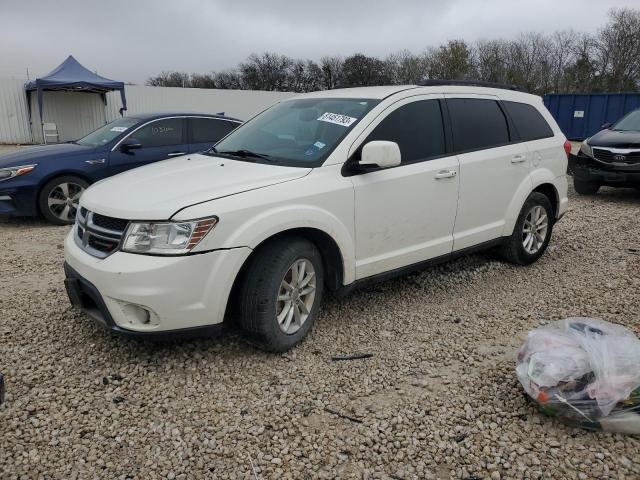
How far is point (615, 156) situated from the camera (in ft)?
29.0

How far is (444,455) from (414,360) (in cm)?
94

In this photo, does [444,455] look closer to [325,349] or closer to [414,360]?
[414,360]

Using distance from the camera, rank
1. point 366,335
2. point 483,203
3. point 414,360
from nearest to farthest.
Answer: point 414,360 → point 366,335 → point 483,203

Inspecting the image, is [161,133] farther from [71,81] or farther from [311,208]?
[71,81]

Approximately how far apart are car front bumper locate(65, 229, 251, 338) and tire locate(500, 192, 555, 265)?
3.03m

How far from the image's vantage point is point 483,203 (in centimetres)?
459

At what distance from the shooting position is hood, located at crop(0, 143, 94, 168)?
21.8 ft

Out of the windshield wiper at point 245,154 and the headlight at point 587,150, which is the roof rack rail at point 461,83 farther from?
the headlight at point 587,150

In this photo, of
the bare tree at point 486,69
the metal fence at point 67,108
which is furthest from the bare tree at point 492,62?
the metal fence at point 67,108

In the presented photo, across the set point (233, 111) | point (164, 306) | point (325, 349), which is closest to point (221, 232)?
point (164, 306)

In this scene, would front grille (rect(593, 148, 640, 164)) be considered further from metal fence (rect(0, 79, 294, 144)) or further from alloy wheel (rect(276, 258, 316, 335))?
metal fence (rect(0, 79, 294, 144))

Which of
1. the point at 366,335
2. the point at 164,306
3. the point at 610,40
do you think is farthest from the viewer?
the point at 610,40

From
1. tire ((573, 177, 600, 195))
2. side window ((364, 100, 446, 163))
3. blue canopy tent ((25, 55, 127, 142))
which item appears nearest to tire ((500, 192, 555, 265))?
side window ((364, 100, 446, 163))

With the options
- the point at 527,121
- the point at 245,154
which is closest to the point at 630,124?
the point at 527,121
